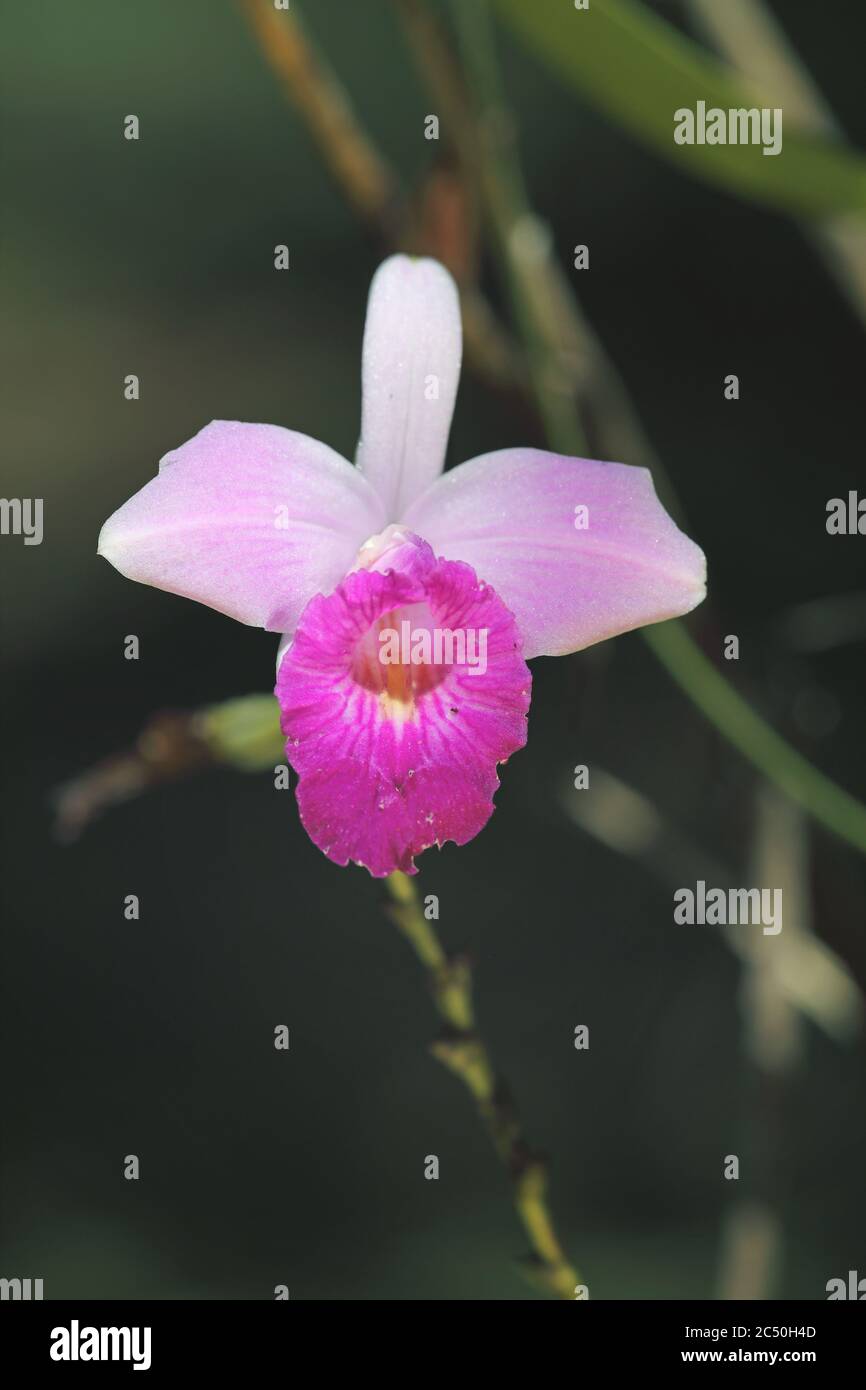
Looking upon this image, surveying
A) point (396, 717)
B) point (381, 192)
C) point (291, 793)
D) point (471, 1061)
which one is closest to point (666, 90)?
point (381, 192)

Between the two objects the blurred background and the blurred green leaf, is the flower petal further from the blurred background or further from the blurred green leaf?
the blurred background

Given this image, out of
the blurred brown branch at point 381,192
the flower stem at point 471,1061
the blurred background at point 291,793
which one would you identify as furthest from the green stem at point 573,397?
the blurred background at point 291,793

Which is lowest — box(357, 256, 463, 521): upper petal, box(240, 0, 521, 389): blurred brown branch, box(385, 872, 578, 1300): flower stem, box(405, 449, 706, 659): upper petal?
box(385, 872, 578, 1300): flower stem

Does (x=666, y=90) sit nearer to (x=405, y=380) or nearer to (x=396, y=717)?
(x=405, y=380)

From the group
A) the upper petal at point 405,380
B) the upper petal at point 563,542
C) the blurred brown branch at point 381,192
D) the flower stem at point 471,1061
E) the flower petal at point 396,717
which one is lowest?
the flower stem at point 471,1061

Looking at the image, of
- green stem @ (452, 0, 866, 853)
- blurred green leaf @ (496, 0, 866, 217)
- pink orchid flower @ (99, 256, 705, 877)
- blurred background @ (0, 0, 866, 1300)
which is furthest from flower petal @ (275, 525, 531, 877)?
blurred background @ (0, 0, 866, 1300)

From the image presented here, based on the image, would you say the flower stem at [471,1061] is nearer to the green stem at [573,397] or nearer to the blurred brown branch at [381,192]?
the green stem at [573,397]
